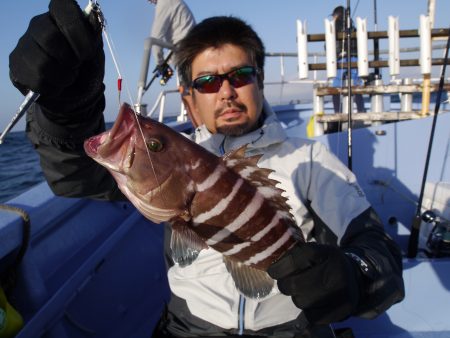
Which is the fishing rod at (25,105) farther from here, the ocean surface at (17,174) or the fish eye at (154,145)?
the ocean surface at (17,174)

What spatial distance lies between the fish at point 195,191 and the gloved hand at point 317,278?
0.06 m

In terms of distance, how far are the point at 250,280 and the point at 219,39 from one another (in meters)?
1.52

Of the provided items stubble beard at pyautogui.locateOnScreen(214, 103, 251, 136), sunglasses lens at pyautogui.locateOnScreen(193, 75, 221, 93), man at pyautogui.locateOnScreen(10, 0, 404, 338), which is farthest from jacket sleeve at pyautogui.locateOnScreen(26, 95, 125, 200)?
stubble beard at pyautogui.locateOnScreen(214, 103, 251, 136)

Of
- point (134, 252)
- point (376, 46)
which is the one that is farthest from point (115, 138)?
point (376, 46)

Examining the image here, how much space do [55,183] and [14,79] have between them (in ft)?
2.11

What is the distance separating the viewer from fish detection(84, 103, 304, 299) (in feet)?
4.46

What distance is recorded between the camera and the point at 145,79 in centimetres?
438

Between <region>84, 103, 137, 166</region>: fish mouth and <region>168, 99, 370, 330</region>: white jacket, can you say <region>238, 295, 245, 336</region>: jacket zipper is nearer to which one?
<region>168, 99, 370, 330</region>: white jacket

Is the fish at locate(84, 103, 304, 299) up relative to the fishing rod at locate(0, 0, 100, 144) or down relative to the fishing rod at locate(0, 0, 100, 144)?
down

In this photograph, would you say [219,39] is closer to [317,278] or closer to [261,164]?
[261,164]

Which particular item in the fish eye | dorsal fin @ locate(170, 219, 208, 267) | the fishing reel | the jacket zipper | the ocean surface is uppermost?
the fish eye

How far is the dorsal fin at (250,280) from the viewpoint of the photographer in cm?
155

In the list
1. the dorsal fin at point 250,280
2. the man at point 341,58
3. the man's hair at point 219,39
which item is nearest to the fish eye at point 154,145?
the dorsal fin at point 250,280

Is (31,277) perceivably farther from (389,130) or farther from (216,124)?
(389,130)
